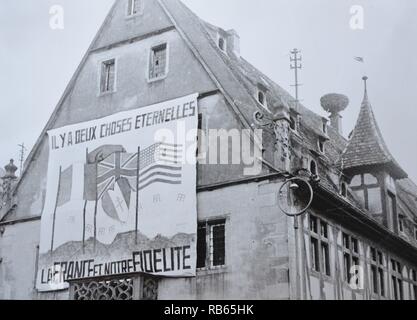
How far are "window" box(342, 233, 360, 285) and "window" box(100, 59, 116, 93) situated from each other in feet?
19.9

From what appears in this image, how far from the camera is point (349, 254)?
1728 centimetres

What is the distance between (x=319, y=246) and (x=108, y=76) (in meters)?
6.22

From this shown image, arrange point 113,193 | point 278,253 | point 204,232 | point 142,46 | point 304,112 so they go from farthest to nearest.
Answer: point 304,112, point 142,46, point 113,193, point 204,232, point 278,253

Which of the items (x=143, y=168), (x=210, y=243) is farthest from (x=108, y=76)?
(x=210, y=243)

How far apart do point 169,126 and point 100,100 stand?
227cm

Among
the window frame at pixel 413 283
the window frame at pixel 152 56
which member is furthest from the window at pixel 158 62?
the window frame at pixel 413 283

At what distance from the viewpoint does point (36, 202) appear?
1830 cm

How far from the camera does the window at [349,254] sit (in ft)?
55.7

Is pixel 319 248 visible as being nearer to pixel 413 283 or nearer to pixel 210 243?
pixel 210 243

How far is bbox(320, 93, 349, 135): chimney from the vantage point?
65.9 ft

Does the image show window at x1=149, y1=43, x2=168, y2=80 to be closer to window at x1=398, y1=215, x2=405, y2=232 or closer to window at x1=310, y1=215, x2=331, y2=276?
window at x1=310, y1=215, x2=331, y2=276

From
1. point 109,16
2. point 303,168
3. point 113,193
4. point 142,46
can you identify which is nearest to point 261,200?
point 303,168

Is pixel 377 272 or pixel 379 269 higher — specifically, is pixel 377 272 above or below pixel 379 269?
below
